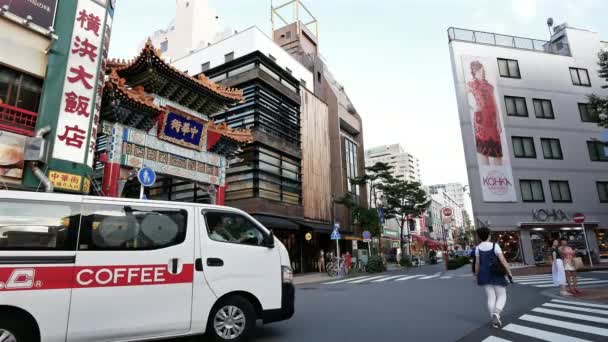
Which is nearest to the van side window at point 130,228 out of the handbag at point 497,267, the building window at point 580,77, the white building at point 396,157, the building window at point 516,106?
the handbag at point 497,267

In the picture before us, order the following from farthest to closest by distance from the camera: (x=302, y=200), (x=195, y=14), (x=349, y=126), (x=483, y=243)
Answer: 1. (x=195, y=14)
2. (x=349, y=126)
3. (x=302, y=200)
4. (x=483, y=243)

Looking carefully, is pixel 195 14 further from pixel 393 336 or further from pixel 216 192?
pixel 393 336

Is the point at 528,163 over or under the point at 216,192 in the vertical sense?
over

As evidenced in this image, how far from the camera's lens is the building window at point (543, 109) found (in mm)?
28219

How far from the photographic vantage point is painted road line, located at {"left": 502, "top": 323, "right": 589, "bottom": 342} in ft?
17.4

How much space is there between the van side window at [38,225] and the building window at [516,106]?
101 ft

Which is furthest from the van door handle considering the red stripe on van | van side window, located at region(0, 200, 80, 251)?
van side window, located at region(0, 200, 80, 251)

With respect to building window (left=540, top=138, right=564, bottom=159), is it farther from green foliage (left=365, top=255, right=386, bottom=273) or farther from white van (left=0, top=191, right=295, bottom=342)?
white van (left=0, top=191, right=295, bottom=342)

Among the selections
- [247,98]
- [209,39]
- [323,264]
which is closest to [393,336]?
[247,98]

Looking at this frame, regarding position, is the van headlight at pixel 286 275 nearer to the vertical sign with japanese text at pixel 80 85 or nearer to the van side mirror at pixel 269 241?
the van side mirror at pixel 269 241

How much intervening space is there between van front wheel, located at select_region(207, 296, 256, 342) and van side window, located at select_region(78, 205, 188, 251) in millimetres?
1185

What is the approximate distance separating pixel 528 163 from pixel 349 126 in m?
16.6

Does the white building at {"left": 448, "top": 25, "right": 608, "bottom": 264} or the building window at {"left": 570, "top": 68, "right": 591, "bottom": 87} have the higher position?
the building window at {"left": 570, "top": 68, "right": 591, "bottom": 87}

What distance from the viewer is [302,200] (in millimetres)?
26547
